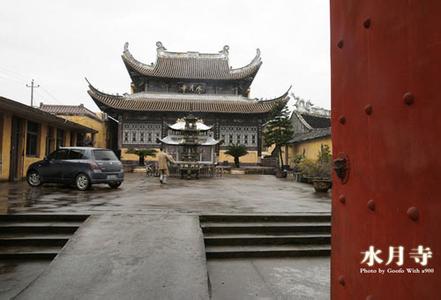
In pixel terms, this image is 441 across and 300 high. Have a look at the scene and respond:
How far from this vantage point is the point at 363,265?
4.00ft

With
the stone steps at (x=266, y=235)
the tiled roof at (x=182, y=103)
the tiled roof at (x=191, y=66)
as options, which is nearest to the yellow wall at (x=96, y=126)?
the tiled roof at (x=182, y=103)

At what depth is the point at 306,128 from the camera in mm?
30703

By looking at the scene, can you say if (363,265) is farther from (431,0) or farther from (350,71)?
(431,0)

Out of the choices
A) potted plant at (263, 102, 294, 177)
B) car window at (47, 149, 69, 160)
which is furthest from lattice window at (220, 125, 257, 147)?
car window at (47, 149, 69, 160)

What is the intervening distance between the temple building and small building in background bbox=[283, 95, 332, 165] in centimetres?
311

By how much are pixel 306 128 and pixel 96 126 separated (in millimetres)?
19289

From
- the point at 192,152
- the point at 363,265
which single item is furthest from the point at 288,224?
the point at 192,152

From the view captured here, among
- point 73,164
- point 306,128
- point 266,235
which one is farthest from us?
point 306,128

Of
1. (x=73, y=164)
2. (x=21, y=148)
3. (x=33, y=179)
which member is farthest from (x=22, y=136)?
(x=73, y=164)

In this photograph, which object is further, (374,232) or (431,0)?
(374,232)

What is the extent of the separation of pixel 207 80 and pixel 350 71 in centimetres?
3163

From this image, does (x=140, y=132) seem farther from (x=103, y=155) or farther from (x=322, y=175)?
(x=322, y=175)

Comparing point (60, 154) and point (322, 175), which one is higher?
point (60, 154)

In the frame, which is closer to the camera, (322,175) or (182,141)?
(322,175)
